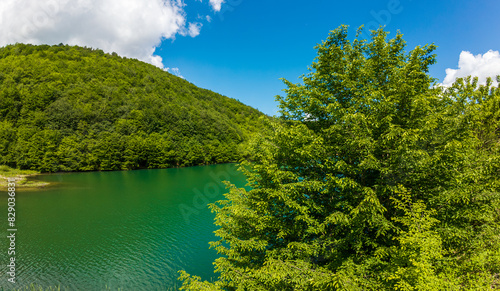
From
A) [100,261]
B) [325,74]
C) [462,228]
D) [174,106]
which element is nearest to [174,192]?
[100,261]

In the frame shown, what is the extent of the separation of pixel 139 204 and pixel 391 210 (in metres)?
32.6

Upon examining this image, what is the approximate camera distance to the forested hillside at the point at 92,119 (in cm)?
6812

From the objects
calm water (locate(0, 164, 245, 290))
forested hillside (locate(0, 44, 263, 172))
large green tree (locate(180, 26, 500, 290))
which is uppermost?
forested hillside (locate(0, 44, 263, 172))

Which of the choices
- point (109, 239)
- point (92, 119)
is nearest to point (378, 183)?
point (109, 239)

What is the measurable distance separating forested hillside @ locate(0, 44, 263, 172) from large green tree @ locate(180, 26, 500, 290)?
2987 inches

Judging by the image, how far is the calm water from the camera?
52.6 ft

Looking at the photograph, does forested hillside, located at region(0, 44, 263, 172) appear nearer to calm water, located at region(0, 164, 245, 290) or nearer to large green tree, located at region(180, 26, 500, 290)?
calm water, located at region(0, 164, 245, 290)

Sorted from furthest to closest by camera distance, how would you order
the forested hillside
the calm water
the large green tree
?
the forested hillside
the calm water
the large green tree

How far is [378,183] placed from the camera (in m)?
9.32

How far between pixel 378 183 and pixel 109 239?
23319 mm

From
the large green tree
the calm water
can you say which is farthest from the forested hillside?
the large green tree

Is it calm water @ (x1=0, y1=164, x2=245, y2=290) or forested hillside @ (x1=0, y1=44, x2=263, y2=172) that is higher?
forested hillside @ (x1=0, y1=44, x2=263, y2=172)

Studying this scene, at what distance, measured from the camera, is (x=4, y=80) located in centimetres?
8044

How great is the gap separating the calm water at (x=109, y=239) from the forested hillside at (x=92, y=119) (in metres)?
35.8
